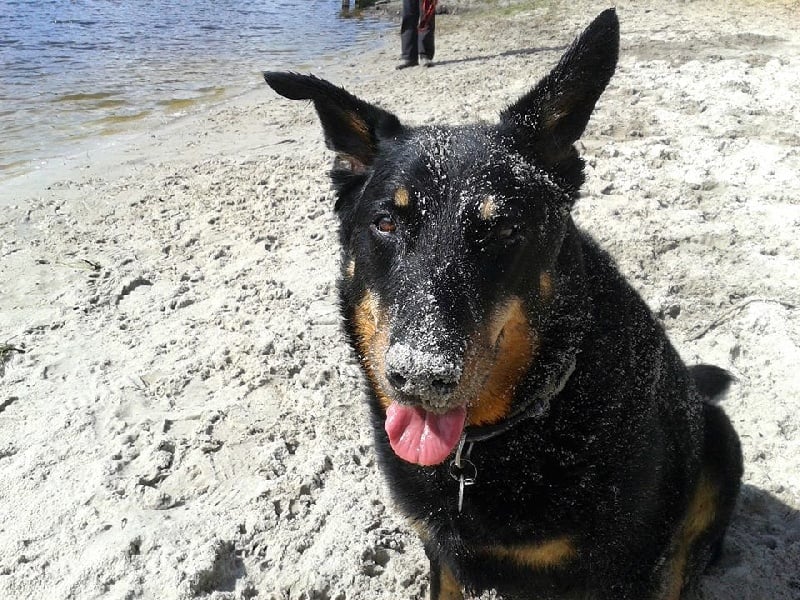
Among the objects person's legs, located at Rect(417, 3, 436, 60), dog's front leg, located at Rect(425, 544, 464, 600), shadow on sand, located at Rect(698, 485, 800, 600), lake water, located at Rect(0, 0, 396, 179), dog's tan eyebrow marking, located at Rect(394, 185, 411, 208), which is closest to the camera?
dog's tan eyebrow marking, located at Rect(394, 185, 411, 208)

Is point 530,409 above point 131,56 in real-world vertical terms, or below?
above

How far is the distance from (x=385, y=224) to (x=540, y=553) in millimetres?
1441

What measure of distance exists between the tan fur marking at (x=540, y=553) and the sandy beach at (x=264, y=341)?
2.63ft

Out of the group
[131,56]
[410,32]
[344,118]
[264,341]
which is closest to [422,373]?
[344,118]

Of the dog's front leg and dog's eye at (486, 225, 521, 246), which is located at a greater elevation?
dog's eye at (486, 225, 521, 246)

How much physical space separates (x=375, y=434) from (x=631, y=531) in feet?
3.79

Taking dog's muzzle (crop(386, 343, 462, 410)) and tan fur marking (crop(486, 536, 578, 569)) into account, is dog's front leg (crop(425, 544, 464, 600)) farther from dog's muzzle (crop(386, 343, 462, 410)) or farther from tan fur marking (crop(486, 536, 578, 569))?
dog's muzzle (crop(386, 343, 462, 410))

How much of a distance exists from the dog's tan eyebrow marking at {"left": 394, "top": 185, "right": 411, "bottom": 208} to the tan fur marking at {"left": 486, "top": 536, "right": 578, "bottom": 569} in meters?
1.41

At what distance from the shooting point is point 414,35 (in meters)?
13.5

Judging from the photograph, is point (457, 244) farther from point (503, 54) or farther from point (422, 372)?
point (503, 54)

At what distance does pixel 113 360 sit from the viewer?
14.9 ft

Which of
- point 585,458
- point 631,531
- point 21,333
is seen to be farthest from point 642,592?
point 21,333

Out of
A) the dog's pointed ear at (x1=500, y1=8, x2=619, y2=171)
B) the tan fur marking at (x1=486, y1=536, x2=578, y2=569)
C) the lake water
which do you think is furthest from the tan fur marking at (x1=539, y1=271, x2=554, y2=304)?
the lake water

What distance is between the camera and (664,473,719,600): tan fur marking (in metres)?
2.71
